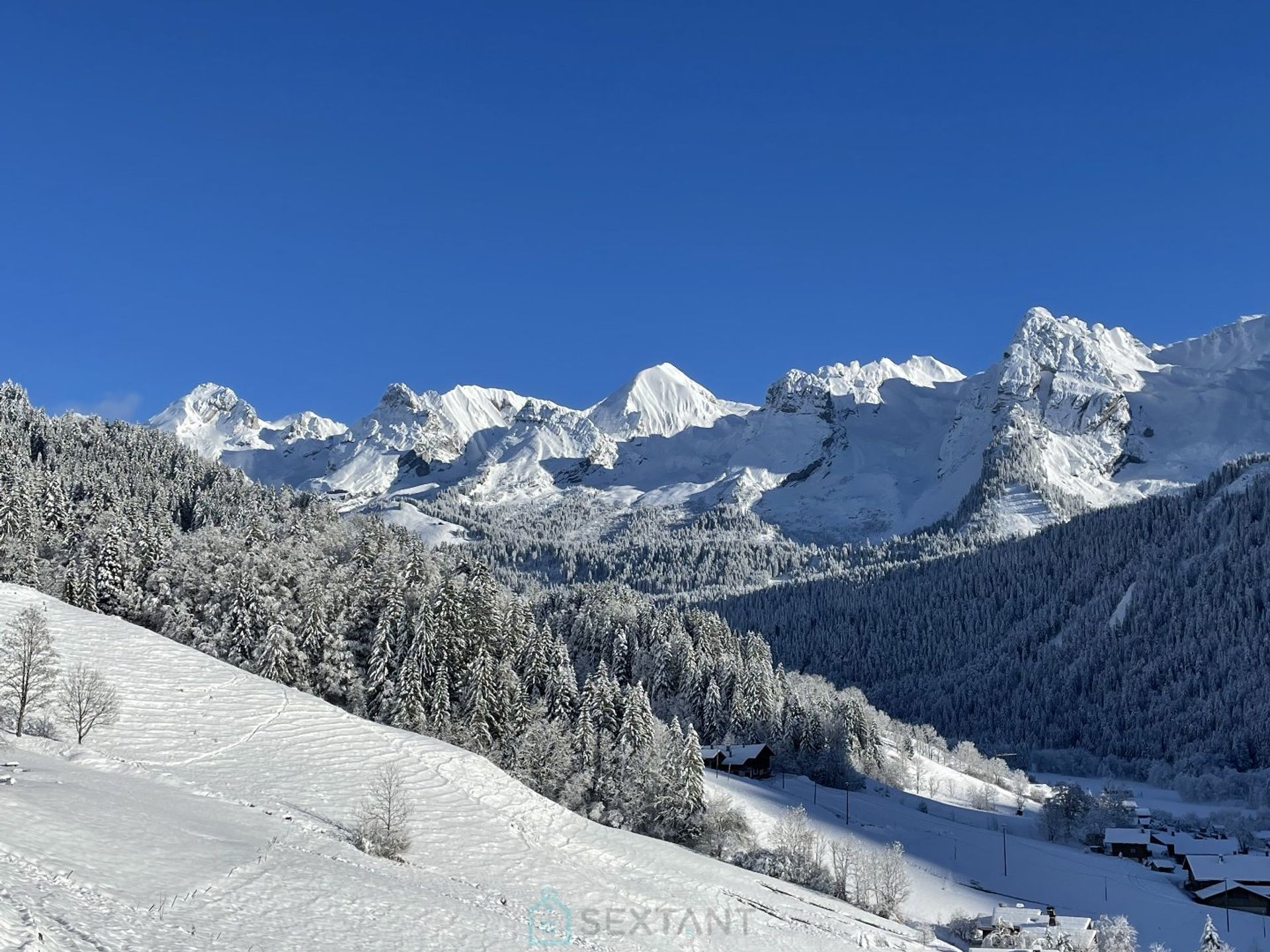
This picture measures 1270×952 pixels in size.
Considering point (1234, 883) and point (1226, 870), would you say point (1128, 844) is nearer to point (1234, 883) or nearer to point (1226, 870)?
point (1226, 870)

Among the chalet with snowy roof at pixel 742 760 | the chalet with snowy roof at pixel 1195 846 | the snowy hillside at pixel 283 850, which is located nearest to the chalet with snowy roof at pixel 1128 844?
the chalet with snowy roof at pixel 1195 846

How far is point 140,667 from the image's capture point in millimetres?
58969

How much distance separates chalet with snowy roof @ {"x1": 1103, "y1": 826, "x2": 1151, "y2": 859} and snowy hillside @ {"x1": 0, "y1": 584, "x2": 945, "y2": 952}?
69.8 m

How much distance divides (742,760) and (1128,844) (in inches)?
1855

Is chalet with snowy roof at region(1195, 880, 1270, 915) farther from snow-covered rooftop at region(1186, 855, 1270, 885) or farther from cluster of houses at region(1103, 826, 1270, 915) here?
snow-covered rooftop at region(1186, 855, 1270, 885)

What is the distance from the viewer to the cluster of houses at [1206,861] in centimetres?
8738

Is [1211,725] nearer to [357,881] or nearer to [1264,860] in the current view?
[1264,860]

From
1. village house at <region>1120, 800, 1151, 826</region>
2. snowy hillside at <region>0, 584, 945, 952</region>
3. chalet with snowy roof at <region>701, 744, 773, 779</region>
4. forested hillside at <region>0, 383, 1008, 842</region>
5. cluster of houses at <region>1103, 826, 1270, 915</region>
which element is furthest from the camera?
village house at <region>1120, 800, 1151, 826</region>

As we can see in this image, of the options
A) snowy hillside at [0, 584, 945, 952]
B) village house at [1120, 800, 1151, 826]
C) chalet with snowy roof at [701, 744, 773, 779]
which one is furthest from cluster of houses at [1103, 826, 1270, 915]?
snowy hillside at [0, 584, 945, 952]

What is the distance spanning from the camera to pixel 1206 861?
96.3 m

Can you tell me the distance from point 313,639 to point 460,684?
39.6ft

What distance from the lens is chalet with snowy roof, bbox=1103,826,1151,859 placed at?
108 m

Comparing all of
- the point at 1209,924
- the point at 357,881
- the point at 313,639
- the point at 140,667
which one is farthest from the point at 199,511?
the point at 1209,924

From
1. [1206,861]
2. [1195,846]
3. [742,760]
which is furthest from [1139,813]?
[742,760]
